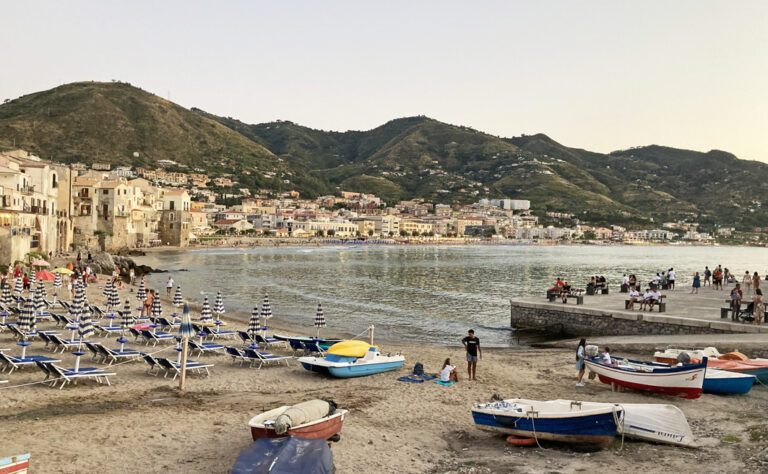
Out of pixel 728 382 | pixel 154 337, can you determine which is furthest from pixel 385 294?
pixel 728 382

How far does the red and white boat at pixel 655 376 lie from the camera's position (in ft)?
34.8

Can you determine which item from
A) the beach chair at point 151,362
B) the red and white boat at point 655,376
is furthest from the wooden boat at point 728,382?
the beach chair at point 151,362

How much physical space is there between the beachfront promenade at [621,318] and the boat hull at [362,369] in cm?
946

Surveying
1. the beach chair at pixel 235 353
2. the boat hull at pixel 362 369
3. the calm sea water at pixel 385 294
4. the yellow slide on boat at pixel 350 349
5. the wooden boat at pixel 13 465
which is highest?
the wooden boat at pixel 13 465

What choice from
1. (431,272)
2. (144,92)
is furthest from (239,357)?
(144,92)

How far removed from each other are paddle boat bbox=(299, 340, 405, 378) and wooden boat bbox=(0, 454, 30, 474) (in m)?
7.79

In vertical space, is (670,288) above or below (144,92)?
below

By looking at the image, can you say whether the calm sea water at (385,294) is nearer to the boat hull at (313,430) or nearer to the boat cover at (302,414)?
the boat hull at (313,430)

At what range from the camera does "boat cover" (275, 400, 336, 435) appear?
7188 mm

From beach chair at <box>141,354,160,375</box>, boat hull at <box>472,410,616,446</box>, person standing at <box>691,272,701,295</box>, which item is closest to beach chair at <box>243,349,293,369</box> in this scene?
beach chair at <box>141,354,160,375</box>

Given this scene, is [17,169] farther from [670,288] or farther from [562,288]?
[670,288]

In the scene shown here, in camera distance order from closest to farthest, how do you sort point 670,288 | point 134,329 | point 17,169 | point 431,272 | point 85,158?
point 134,329 → point 670,288 → point 17,169 → point 431,272 → point 85,158

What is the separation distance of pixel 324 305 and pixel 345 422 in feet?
72.5

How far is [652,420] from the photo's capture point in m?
8.45
